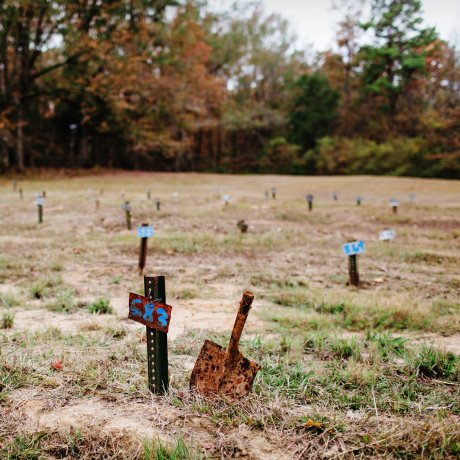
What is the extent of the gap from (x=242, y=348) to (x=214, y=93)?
3161cm

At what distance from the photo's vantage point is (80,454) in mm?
1651

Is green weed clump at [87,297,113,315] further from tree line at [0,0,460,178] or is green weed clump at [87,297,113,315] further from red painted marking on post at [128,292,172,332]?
tree line at [0,0,460,178]

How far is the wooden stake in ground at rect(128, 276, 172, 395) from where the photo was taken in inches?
77.9

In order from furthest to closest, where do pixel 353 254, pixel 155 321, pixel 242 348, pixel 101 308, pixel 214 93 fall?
pixel 214 93
pixel 353 254
pixel 101 308
pixel 242 348
pixel 155 321

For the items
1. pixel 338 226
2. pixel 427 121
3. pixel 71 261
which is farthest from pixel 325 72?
pixel 71 261

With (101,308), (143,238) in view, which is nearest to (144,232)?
(143,238)

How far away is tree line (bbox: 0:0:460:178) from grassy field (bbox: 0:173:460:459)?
2071 cm

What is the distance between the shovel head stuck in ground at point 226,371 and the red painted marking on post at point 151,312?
347 mm

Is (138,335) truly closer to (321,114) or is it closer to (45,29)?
(45,29)

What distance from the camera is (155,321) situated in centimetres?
199

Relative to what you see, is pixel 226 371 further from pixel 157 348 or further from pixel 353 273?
pixel 353 273

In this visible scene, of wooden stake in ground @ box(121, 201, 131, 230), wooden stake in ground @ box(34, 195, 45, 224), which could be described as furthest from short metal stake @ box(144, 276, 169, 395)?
wooden stake in ground @ box(34, 195, 45, 224)

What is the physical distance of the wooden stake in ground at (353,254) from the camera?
419 cm

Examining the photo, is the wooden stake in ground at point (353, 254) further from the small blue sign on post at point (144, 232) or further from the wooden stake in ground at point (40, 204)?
the wooden stake in ground at point (40, 204)
